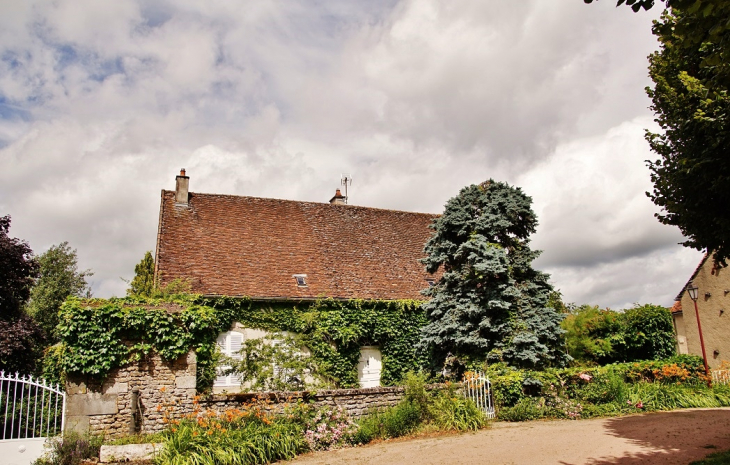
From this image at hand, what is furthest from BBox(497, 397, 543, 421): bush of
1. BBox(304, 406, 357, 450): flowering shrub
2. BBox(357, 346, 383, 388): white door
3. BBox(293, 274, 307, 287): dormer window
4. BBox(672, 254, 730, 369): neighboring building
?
BBox(672, 254, 730, 369): neighboring building

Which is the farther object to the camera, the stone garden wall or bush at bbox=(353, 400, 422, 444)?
bush at bbox=(353, 400, 422, 444)

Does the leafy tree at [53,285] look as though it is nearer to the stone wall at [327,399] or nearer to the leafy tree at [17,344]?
the leafy tree at [17,344]

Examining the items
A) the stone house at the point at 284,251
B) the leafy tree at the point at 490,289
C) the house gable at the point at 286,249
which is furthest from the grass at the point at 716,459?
the stone house at the point at 284,251

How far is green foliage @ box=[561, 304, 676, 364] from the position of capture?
53.7ft

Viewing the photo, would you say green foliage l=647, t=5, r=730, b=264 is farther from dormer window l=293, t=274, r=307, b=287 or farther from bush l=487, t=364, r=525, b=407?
dormer window l=293, t=274, r=307, b=287

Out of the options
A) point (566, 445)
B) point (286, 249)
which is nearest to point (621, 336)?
point (566, 445)

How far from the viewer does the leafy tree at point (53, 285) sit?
29795 millimetres

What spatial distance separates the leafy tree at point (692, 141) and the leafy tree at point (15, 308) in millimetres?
14836

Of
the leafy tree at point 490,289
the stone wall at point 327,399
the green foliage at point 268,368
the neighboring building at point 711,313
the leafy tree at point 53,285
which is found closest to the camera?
the stone wall at point 327,399

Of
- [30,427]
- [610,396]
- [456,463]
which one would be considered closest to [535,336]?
[610,396]

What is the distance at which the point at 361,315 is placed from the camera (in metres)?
16.8

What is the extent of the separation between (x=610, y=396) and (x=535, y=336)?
243cm

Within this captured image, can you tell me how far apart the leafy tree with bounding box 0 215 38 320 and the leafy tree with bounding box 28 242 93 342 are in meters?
16.0

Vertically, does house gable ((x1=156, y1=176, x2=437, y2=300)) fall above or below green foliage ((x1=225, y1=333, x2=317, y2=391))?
above
